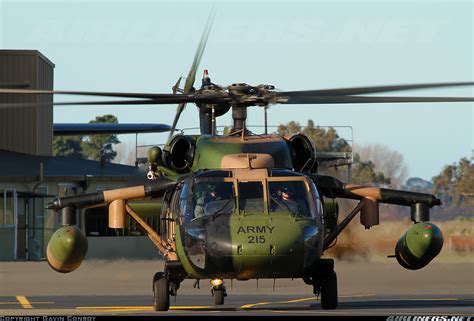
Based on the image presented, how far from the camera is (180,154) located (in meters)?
20.2

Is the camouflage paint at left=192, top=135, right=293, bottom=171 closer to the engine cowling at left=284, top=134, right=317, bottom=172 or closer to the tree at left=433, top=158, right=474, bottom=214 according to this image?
the engine cowling at left=284, top=134, right=317, bottom=172

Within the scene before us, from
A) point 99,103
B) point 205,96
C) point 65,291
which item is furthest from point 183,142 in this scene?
point 65,291

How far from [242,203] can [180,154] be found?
2.79 m

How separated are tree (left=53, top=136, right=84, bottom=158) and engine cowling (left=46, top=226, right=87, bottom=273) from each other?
88.5 meters

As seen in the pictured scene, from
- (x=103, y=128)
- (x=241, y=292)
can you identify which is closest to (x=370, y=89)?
(x=241, y=292)

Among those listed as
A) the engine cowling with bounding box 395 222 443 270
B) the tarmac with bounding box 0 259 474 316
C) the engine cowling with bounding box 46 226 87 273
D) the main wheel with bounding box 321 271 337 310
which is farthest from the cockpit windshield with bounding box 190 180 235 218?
the engine cowling with bounding box 395 222 443 270

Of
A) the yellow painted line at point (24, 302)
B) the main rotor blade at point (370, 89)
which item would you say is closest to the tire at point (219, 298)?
the yellow painted line at point (24, 302)

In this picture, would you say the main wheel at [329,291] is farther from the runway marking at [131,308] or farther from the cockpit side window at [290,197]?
the runway marking at [131,308]

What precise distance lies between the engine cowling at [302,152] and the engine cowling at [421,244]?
214 centimetres

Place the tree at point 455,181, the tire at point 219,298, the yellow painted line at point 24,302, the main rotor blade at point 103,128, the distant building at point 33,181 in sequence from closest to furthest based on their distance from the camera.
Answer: the tire at point 219,298, the yellow painted line at point 24,302, the distant building at point 33,181, the main rotor blade at point 103,128, the tree at point 455,181

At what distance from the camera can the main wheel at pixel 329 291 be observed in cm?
1841

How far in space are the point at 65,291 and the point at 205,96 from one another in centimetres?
915

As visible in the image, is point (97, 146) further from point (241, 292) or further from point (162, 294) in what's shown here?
point (162, 294)

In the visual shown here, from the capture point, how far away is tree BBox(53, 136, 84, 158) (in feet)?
355
